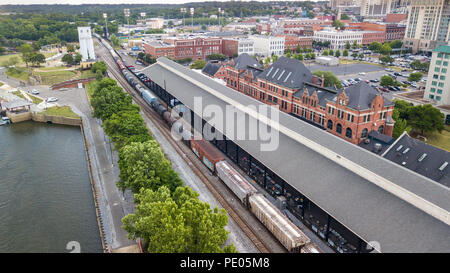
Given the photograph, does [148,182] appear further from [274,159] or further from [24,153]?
[24,153]

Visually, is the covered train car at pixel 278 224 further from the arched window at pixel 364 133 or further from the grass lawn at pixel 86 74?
the grass lawn at pixel 86 74

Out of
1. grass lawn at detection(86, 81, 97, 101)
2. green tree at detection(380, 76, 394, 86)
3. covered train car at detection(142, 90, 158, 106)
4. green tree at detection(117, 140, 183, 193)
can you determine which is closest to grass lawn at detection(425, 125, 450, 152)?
green tree at detection(380, 76, 394, 86)

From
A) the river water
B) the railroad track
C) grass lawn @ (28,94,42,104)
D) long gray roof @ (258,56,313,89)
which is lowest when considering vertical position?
the river water

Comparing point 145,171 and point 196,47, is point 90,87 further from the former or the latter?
point 145,171

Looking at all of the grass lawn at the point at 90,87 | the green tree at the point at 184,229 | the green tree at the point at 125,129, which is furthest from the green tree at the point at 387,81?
the grass lawn at the point at 90,87

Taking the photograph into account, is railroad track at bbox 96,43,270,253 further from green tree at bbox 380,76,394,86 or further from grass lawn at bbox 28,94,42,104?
green tree at bbox 380,76,394,86

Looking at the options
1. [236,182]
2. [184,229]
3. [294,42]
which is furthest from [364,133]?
[294,42]
